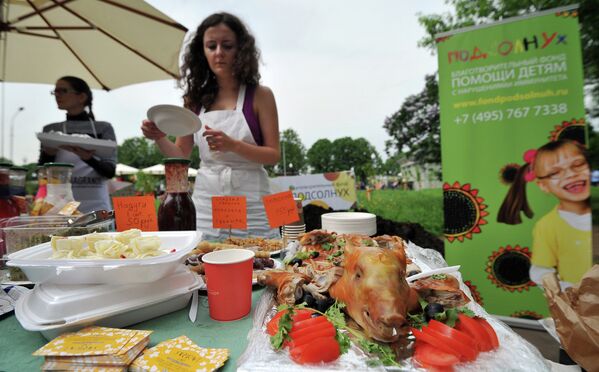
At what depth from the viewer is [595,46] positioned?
448 centimetres

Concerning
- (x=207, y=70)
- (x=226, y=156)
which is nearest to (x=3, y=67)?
(x=207, y=70)

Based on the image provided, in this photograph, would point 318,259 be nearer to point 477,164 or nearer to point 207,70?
point 207,70

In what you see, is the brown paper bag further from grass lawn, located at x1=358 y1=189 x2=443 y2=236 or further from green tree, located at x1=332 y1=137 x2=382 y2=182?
green tree, located at x1=332 y1=137 x2=382 y2=182

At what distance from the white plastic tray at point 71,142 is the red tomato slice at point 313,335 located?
6.92 ft

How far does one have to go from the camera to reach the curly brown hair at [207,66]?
2223 mm

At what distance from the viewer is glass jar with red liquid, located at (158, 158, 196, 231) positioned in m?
1.45

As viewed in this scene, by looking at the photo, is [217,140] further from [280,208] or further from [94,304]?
[94,304]

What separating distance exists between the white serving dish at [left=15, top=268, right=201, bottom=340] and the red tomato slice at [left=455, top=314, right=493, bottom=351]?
0.81 metres

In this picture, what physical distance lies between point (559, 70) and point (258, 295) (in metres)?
3.41

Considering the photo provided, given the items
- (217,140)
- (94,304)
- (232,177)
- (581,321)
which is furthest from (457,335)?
(232,177)

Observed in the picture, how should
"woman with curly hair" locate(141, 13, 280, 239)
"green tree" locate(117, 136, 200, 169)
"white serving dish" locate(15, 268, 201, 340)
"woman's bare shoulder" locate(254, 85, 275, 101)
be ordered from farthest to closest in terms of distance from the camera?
"green tree" locate(117, 136, 200, 169)
"woman's bare shoulder" locate(254, 85, 275, 101)
"woman with curly hair" locate(141, 13, 280, 239)
"white serving dish" locate(15, 268, 201, 340)

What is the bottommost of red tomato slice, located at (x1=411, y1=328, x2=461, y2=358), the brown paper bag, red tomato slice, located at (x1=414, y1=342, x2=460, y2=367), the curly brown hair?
→ the brown paper bag

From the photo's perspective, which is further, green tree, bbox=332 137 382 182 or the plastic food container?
green tree, bbox=332 137 382 182

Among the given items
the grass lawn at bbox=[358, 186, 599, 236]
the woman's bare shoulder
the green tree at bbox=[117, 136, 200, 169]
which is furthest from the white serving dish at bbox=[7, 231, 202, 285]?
the green tree at bbox=[117, 136, 200, 169]
